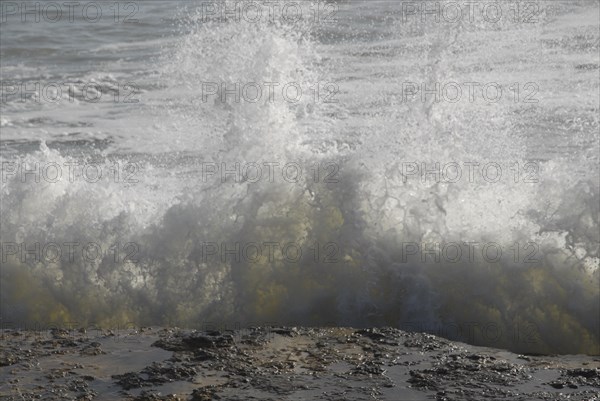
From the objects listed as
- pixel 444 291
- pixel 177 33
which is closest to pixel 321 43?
pixel 177 33

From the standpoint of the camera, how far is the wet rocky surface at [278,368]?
550 centimetres

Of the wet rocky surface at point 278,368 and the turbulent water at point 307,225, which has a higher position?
the turbulent water at point 307,225

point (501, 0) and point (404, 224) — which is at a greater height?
point (501, 0)

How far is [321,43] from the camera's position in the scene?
50.1ft

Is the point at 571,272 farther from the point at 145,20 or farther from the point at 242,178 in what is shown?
the point at 145,20

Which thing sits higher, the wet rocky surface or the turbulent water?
the turbulent water

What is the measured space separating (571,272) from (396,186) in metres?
1.44

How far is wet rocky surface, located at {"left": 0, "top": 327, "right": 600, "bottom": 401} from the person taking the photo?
550 cm

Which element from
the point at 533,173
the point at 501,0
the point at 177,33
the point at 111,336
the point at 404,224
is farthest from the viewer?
the point at 177,33

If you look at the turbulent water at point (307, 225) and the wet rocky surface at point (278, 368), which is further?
the turbulent water at point (307, 225)

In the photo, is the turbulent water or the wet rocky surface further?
the turbulent water

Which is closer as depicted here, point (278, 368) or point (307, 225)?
point (278, 368)

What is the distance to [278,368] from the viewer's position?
5.82 m

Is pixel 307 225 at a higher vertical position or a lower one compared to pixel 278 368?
higher
